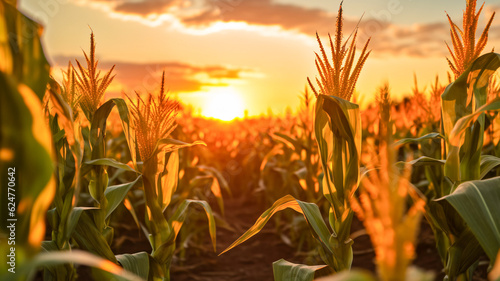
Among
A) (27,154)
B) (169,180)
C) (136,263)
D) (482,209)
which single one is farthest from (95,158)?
(482,209)

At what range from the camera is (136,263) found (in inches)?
80.8

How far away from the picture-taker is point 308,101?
4.62 m

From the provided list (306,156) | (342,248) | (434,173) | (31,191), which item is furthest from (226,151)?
(31,191)

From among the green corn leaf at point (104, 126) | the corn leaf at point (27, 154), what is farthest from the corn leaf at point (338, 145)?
the corn leaf at point (27, 154)

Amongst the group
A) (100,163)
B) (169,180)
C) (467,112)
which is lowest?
(169,180)

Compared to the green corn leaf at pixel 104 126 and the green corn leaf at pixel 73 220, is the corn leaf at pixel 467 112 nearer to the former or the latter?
the green corn leaf at pixel 104 126

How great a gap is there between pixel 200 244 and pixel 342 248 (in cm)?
295

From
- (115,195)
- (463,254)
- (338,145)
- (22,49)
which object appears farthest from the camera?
(115,195)

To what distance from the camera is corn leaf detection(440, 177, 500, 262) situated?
134cm

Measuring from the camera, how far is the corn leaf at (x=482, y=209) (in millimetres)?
1338

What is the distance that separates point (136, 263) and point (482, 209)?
4.93 feet

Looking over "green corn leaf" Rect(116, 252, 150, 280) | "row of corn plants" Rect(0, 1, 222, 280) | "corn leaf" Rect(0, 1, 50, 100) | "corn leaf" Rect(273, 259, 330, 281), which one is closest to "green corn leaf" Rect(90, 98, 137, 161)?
"row of corn plants" Rect(0, 1, 222, 280)

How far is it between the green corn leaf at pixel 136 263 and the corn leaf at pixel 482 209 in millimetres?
1396

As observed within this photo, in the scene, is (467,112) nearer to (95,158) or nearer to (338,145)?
(338,145)
